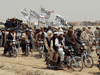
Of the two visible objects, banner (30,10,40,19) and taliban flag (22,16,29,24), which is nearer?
taliban flag (22,16,29,24)

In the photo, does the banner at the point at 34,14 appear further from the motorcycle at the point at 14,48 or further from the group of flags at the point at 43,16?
the motorcycle at the point at 14,48

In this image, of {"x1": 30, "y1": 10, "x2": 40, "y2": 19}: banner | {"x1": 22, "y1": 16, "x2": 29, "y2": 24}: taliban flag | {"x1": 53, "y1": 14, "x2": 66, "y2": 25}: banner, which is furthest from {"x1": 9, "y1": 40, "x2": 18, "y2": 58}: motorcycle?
{"x1": 30, "y1": 10, "x2": 40, "y2": 19}: banner

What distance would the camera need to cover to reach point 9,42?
13344 mm

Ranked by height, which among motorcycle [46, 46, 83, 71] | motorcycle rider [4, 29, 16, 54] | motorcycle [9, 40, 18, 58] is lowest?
motorcycle [46, 46, 83, 71]

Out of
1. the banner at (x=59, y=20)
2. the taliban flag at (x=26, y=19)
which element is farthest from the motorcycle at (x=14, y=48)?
the taliban flag at (x=26, y=19)

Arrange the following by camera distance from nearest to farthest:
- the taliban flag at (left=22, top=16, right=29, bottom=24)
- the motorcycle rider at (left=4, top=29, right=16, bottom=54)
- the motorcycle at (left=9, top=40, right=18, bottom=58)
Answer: the motorcycle at (left=9, top=40, right=18, bottom=58)
the motorcycle rider at (left=4, top=29, right=16, bottom=54)
the taliban flag at (left=22, top=16, right=29, bottom=24)

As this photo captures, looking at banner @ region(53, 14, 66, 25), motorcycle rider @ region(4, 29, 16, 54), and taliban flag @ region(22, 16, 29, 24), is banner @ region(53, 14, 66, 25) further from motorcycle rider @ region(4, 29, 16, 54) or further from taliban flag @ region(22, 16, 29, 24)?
taliban flag @ region(22, 16, 29, 24)

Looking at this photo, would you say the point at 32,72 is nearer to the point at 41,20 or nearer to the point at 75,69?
the point at 75,69

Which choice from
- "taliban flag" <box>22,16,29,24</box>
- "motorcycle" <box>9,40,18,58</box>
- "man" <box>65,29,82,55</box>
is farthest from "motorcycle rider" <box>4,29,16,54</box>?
"taliban flag" <box>22,16,29,24</box>

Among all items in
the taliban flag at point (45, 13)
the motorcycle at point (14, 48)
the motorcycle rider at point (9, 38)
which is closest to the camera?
the motorcycle at point (14, 48)

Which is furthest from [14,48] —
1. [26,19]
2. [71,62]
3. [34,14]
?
[34,14]

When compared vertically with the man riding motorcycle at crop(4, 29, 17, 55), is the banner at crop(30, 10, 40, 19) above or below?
above

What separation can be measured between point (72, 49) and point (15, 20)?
12897 mm

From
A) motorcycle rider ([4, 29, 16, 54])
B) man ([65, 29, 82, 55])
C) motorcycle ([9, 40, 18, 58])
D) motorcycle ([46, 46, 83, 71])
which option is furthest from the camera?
motorcycle rider ([4, 29, 16, 54])
